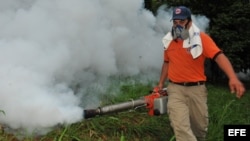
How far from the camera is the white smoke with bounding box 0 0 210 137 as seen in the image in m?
5.25

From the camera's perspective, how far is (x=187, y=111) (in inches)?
206

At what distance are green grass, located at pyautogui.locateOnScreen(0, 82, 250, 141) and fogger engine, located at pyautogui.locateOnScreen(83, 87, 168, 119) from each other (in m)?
0.25

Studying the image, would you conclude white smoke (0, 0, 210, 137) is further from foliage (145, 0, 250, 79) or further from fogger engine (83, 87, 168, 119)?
foliage (145, 0, 250, 79)

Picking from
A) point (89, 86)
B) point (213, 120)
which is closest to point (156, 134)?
point (213, 120)

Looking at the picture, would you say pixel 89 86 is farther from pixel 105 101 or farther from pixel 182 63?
pixel 182 63

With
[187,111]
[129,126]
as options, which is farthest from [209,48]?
[129,126]

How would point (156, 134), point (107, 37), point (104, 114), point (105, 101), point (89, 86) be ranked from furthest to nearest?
point (107, 37), point (89, 86), point (105, 101), point (156, 134), point (104, 114)

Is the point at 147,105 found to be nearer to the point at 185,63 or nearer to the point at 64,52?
the point at 185,63

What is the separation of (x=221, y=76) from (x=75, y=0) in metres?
5.92

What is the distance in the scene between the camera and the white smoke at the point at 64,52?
5.25 m

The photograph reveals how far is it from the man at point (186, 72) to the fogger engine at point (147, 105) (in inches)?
8.0

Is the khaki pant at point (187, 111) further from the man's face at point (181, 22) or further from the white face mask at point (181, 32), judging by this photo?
the man's face at point (181, 22)

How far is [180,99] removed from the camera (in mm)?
5312

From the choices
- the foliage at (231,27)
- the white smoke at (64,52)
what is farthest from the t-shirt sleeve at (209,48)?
the foliage at (231,27)
